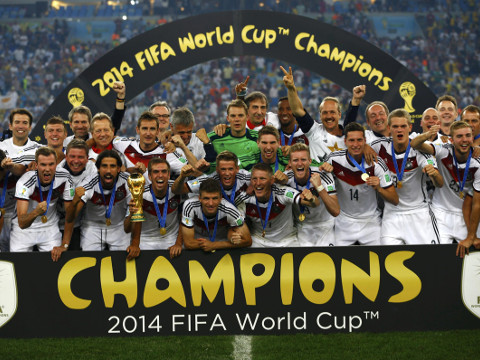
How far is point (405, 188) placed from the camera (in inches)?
234

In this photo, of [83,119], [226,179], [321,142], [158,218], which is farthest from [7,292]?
[321,142]

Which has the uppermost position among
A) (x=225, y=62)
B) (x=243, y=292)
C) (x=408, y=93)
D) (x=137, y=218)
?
(x=225, y=62)

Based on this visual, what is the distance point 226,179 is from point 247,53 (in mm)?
2974

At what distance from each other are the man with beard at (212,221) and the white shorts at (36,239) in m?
1.27

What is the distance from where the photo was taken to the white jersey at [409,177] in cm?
583

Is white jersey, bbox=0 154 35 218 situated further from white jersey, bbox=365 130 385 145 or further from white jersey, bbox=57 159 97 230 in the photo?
white jersey, bbox=365 130 385 145

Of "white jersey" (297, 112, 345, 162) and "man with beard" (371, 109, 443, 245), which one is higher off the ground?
"white jersey" (297, 112, 345, 162)

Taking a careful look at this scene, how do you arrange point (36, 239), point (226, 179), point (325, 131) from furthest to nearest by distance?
point (325, 131) < point (36, 239) < point (226, 179)

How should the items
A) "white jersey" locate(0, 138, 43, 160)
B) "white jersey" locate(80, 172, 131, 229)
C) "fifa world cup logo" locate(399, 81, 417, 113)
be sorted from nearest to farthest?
"white jersey" locate(80, 172, 131, 229) < "white jersey" locate(0, 138, 43, 160) < "fifa world cup logo" locate(399, 81, 417, 113)

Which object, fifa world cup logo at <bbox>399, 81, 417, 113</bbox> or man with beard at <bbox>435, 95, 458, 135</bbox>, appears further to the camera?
fifa world cup logo at <bbox>399, 81, 417, 113</bbox>

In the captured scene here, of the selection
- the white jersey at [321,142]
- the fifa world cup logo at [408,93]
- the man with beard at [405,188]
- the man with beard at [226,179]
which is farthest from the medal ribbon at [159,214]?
the fifa world cup logo at [408,93]

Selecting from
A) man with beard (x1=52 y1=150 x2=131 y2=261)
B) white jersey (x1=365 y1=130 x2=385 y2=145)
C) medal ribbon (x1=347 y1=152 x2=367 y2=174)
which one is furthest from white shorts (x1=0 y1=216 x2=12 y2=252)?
white jersey (x1=365 y1=130 x2=385 y2=145)

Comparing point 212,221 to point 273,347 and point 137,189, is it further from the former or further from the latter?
point 273,347

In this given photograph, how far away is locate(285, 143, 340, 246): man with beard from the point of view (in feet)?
17.7
